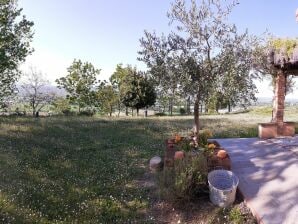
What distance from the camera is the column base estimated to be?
13828mm

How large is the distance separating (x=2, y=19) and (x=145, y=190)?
22.5 m

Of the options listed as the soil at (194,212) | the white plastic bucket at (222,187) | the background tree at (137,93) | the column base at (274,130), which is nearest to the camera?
the soil at (194,212)

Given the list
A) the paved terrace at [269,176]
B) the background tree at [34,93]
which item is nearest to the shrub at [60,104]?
the background tree at [34,93]

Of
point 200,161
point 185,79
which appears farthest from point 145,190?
point 185,79

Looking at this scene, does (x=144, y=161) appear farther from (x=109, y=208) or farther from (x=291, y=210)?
(x=291, y=210)

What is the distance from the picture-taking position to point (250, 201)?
7594mm

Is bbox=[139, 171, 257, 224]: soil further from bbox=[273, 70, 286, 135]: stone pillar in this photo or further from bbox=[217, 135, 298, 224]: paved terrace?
bbox=[273, 70, 286, 135]: stone pillar

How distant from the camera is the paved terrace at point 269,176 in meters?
7.05

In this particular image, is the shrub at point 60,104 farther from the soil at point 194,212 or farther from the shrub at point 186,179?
the soil at point 194,212

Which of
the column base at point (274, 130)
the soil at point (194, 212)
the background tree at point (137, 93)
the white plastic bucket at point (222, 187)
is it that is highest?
the background tree at point (137, 93)

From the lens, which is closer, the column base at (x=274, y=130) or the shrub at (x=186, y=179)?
the shrub at (x=186, y=179)

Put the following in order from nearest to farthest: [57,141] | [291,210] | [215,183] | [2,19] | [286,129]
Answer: [291,210] < [215,183] < [286,129] < [57,141] < [2,19]

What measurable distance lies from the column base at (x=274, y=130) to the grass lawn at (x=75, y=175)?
2961 millimetres

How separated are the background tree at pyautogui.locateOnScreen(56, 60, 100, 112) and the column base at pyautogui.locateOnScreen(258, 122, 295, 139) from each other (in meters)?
44.5
